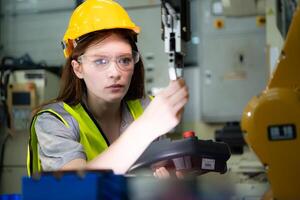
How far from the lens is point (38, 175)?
786mm

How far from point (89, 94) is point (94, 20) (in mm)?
296

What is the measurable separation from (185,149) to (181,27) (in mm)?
391

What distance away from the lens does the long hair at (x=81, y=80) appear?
1.65m

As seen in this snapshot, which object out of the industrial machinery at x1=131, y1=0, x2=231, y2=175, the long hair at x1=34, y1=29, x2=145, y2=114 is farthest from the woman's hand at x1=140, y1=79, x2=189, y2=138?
the long hair at x1=34, y1=29, x2=145, y2=114

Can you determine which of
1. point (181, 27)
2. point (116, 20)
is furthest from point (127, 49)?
point (181, 27)

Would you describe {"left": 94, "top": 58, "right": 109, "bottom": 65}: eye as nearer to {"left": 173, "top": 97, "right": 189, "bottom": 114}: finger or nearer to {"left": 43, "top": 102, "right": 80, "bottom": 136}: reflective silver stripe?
{"left": 43, "top": 102, "right": 80, "bottom": 136}: reflective silver stripe

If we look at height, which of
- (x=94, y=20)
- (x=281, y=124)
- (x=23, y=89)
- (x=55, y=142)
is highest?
(x=94, y=20)

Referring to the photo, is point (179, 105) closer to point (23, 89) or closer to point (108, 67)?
point (108, 67)

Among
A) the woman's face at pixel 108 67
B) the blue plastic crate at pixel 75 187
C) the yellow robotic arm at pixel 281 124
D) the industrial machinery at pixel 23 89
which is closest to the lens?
the blue plastic crate at pixel 75 187

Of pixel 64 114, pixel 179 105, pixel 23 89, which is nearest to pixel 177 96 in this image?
pixel 179 105

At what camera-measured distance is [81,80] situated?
5.93 ft

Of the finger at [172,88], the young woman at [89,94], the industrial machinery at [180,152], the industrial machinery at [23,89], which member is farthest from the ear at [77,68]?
the industrial machinery at [23,89]

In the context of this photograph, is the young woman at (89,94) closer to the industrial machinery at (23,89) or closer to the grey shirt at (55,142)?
the grey shirt at (55,142)

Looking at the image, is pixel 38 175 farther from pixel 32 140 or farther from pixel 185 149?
pixel 32 140
